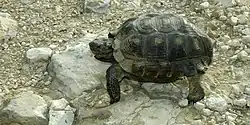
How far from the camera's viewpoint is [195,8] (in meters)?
4.40

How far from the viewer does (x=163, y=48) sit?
346 cm

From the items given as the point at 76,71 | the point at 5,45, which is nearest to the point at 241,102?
the point at 76,71

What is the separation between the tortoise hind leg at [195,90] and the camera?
3566 millimetres

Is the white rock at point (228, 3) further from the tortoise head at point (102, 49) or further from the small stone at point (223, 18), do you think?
the tortoise head at point (102, 49)

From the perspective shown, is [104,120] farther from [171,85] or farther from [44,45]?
[44,45]

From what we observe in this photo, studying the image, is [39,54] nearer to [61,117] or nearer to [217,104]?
[61,117]

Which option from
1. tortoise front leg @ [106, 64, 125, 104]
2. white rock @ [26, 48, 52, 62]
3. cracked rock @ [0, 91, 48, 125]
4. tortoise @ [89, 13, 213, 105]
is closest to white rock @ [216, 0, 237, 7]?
tortoise @ [89, 13, 213, 105]

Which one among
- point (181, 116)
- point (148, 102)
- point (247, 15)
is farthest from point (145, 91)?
point (247, 15)

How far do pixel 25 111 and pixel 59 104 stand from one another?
234 millimetres

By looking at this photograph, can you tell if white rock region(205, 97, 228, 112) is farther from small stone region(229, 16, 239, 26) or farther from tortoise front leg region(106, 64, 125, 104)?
small stone region(229, 16, 239, 26)

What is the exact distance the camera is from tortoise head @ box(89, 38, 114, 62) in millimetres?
3729

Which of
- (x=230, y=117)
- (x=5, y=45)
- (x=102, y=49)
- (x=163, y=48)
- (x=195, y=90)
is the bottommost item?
(x=230, y=117)

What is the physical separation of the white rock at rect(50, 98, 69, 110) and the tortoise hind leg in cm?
86

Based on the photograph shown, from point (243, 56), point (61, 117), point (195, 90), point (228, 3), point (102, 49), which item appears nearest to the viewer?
point (61, 117)
